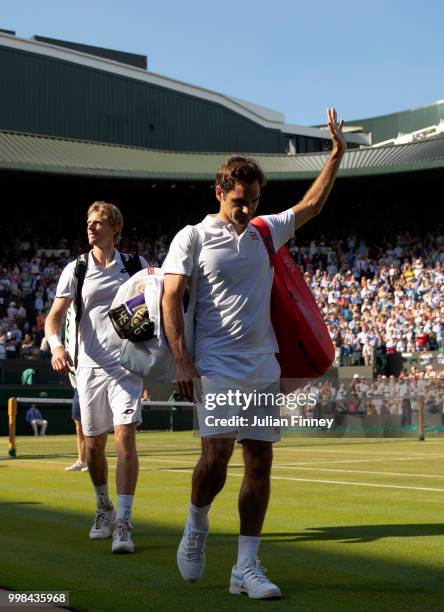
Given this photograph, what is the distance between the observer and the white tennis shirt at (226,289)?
5.97 metres

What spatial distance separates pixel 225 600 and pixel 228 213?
2.04 metres

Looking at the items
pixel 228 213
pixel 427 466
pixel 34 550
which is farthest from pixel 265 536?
pixel 427 466

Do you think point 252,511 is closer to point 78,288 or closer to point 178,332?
point 178,332

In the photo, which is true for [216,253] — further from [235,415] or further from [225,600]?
[225,600]

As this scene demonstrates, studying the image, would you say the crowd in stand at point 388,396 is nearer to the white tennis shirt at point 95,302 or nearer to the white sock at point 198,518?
the white tennis shirt at point 95,302

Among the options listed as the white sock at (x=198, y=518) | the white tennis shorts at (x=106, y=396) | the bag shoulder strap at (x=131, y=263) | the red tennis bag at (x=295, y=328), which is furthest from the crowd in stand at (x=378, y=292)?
the white sock at (x=198, y=518)

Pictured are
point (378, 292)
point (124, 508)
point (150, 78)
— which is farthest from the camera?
point (150, 78)

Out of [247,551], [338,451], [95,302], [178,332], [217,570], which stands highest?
[95,302]

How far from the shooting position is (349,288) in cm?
4041

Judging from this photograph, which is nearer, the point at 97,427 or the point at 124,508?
the point at 124,508

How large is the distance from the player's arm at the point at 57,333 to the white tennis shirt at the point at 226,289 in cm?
199

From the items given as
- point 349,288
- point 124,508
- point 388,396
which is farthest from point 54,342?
point 349,288

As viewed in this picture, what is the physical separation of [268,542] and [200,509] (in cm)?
186

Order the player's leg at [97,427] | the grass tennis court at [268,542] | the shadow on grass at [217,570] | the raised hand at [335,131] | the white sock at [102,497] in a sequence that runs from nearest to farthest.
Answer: the shadow on grass at [217,570], the grass tennis court at [268,542], the raised hand at [335,131], the player's leg at [97,427], the white sock at [102,497]
